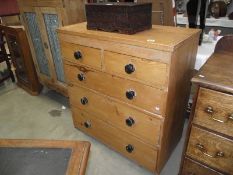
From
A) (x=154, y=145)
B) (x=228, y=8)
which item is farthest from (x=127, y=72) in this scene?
(x=228, y=8)

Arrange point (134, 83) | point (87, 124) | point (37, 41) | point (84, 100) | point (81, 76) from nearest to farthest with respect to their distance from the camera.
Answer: point (134, 83)
point (81, 76)
point (84, 100)
point (87, 124)
point (37, 41)

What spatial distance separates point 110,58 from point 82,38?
231 millimetres

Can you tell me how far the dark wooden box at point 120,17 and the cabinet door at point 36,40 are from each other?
858 mm

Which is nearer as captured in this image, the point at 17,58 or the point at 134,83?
the point at 134,83

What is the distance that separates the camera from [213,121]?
0.94 m

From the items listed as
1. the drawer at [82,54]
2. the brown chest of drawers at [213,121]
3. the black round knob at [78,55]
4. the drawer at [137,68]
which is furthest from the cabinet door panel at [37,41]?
the brown chest of drawers at [213,121]

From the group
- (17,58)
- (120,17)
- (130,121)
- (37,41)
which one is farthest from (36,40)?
(130,121)

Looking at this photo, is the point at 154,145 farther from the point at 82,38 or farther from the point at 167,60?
the point at 82,38

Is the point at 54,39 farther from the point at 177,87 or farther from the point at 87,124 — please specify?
the point at 177,87

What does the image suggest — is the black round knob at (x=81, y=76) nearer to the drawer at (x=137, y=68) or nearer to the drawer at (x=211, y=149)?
the drawer at (x=137, y=68)

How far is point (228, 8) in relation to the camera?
2.00m

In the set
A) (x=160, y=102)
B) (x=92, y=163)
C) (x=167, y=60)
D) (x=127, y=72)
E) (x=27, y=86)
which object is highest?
(x=167, y=60)

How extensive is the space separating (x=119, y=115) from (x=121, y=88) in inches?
8.7

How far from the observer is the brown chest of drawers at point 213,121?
0.87 meters
